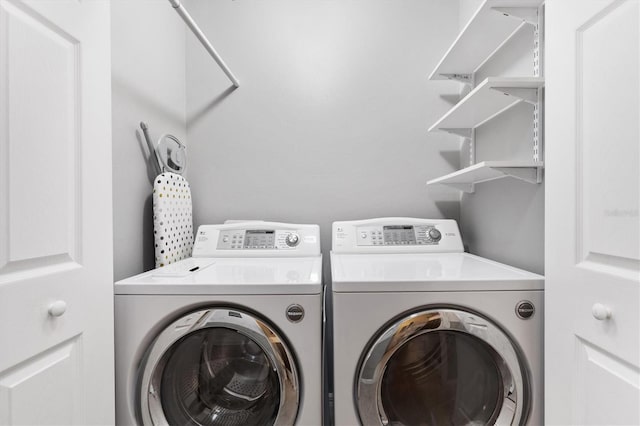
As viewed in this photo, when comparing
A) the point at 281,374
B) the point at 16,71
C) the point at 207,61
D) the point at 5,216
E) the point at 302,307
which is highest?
the point at 207,61

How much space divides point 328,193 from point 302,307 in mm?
1026

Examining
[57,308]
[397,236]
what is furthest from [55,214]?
[397,236]

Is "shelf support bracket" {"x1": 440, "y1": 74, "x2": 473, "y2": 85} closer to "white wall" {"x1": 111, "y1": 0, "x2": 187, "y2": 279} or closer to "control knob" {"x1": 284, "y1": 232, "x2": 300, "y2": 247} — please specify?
"control knob" {"x1": 284, "y1": 232, "x2": 300, "y2": 247}

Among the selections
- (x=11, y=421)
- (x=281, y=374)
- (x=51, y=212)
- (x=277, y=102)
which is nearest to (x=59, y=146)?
(x=51, y=212)

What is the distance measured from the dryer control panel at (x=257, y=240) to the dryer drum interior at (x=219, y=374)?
0.57 metres

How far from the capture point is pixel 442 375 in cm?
106

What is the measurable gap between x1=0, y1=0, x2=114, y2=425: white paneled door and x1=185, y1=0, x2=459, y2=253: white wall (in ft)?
3.20

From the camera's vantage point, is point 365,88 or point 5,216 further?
point 365,88

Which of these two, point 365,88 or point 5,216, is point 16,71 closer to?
point 5,216

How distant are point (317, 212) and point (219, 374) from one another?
1.05 meters

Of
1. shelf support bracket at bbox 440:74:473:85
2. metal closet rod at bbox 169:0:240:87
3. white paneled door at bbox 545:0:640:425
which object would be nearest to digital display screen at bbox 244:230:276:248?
metal closet rod at bbox 169:0:240:87

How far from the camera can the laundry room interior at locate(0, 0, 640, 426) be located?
0.69 metres

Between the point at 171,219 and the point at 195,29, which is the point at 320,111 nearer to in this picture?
the point at 195,29

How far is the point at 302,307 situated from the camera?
0.96 metres
